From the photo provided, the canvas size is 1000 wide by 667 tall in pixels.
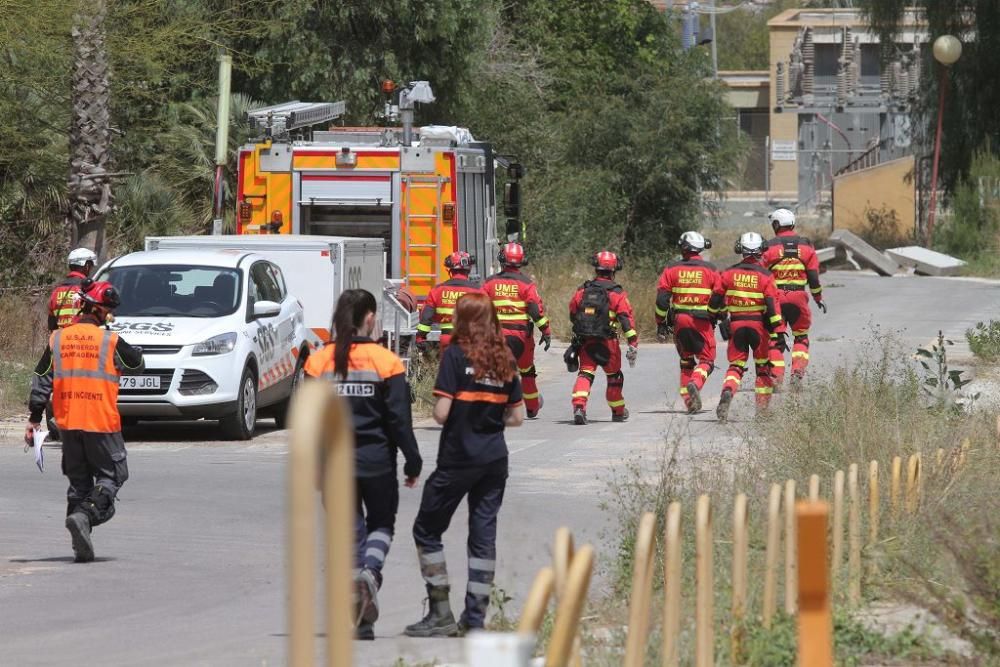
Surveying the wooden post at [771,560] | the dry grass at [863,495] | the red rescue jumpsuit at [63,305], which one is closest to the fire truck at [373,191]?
the red rescue jumpsuit at [63,305]

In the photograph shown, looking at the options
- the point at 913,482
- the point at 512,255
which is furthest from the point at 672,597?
the point at 512,255

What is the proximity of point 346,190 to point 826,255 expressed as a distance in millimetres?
22330

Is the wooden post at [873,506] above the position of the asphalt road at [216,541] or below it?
above

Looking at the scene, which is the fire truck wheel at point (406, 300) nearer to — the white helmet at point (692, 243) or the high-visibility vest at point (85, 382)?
the white helmet at point (692, 243)

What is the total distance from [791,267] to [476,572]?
1119 centimetres

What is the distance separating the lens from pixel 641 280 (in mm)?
28391

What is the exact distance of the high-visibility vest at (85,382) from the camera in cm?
1008

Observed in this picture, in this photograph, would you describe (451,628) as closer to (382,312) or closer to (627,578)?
(627,578)

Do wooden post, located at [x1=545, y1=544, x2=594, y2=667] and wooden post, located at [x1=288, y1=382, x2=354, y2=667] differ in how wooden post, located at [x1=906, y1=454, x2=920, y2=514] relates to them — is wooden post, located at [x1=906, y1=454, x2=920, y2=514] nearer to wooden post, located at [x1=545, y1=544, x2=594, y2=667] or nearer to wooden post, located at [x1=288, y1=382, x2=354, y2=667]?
wooden post, located at [x1=545, y1=544, x2=594, y2=667]

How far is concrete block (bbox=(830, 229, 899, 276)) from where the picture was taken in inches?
1510

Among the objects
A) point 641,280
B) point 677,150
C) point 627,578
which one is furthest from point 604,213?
point 627,578

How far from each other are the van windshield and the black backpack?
3.21 meters

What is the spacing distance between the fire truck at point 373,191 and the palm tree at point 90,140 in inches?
71.3

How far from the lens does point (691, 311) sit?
16.9 m
